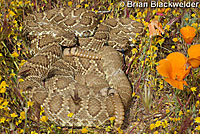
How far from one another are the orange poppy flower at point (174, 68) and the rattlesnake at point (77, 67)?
699 millimetres

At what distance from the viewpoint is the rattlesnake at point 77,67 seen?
3580 millimetres

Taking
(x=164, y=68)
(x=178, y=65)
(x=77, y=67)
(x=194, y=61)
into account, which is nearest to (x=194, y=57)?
(x=194, y=61)

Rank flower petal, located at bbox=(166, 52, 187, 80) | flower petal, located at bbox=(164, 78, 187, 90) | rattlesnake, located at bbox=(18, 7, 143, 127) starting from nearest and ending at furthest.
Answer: flower petal, located at bbox=(164, 78, 187, 90) < flower petal, located at bbox=(166, 52, 187, 80) < rattlesnake, located at bbox=(18, 7, 143, 127)

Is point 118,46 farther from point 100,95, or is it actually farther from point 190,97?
point 190,97

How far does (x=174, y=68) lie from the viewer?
309cm

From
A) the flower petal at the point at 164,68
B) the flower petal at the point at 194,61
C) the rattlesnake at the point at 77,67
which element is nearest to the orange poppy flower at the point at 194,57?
the flower petal at the point at 194,61

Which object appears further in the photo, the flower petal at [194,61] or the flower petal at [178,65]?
the flower petal at [178,65]

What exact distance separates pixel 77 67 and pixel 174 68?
2097 mm

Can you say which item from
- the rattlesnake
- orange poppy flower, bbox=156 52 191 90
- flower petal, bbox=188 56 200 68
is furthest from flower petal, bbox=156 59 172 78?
the rattlesnake

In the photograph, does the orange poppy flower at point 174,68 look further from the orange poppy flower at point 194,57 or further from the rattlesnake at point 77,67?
the rattlesnake at point 77,67

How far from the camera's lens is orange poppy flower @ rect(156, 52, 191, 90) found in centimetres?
293

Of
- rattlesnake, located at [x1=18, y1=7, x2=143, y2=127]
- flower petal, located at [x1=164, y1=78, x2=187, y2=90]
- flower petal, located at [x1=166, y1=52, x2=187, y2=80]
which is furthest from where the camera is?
rattlesnake, located at [x1=18, y1=7, x2=143, y2=127]

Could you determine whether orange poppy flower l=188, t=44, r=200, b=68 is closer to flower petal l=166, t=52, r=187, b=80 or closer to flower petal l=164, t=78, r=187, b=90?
flower petal l=166, t=52, r=187, b=80

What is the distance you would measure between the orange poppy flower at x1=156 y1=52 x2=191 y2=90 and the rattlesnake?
70cm
